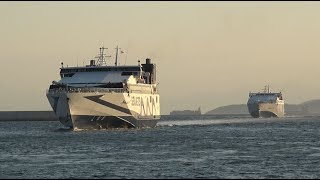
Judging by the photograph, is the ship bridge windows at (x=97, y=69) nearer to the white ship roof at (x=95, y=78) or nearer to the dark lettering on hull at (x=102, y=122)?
the white ship roof at (x=95, y=78)

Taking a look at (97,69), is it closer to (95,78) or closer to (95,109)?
(95,78)

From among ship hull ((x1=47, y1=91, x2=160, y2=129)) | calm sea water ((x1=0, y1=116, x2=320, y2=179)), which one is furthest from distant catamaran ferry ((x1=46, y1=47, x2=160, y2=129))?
calm sea water ((x1=0, y1=116, x2=320, y2=179))

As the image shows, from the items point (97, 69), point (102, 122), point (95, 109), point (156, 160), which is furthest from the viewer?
point (97, 69)

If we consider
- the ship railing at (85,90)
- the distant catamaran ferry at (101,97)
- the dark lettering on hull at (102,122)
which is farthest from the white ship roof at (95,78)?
the dark lettering on hull at (102,122)

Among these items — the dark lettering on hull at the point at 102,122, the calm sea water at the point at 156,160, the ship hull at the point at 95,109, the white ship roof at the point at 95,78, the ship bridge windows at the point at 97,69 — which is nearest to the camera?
the calm sea water at the point at 156,160

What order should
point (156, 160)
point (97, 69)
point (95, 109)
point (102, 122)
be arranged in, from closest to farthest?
point (156, 160) < point (95, 109) < point (102, 122) < point (97, 69)

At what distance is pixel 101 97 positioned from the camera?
10219cm

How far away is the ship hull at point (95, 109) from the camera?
10138 centimetres

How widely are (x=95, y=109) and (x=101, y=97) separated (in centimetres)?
188

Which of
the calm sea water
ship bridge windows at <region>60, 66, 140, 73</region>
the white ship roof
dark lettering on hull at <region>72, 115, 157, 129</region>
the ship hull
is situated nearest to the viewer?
the calm sea water

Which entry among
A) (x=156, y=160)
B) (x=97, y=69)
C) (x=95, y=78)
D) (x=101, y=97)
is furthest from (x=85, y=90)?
(x=156, y=160)

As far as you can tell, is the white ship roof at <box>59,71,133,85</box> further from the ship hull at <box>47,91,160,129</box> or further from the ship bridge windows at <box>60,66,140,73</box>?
the ship hull at <box>47,91,160,129</box>

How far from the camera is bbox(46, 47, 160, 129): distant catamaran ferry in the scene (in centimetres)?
10175

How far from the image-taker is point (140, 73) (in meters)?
119
